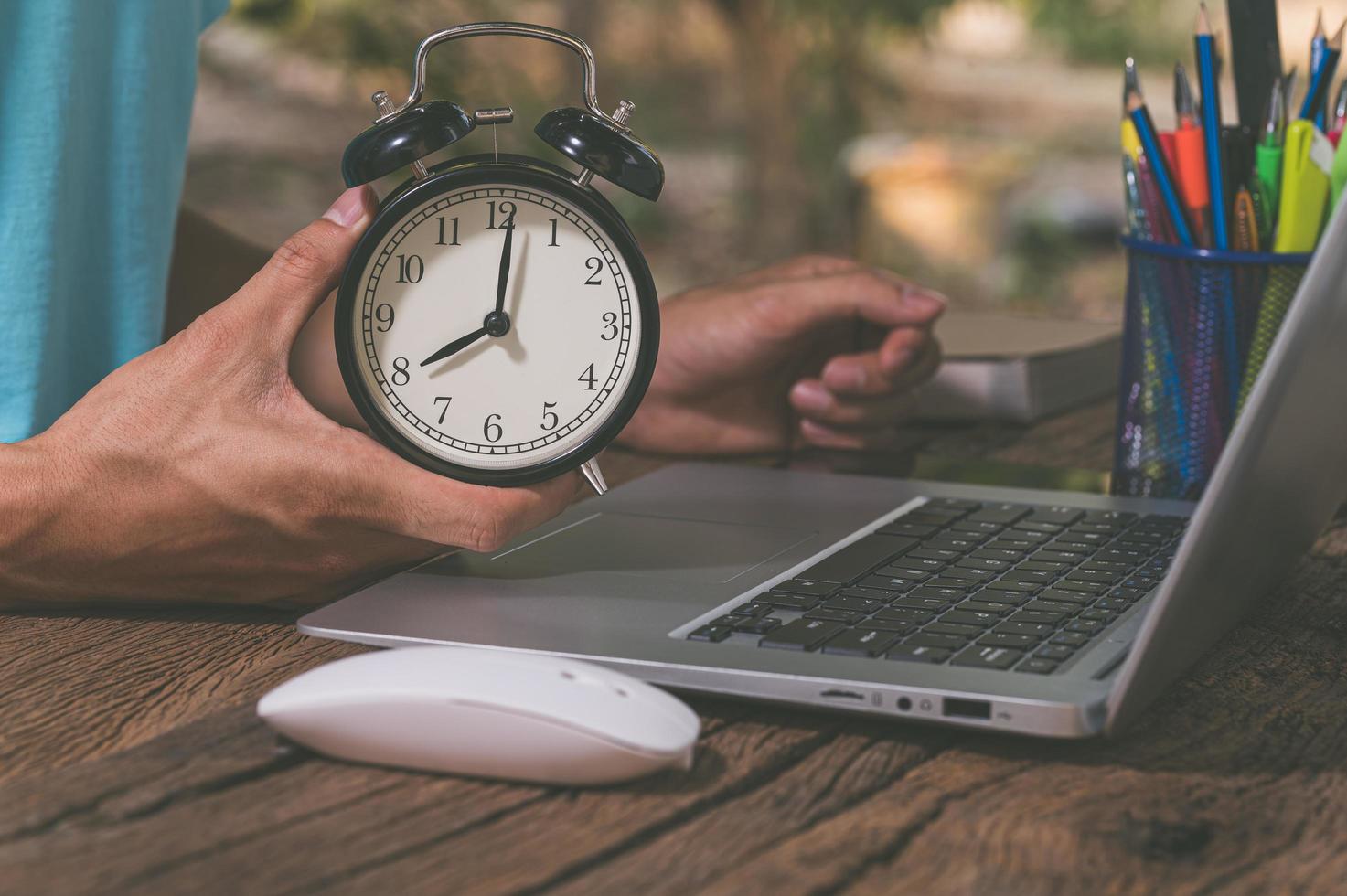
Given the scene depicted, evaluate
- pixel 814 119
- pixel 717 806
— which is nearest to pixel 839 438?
pixel 717 806

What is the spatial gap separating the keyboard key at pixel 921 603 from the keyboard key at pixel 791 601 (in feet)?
0.13

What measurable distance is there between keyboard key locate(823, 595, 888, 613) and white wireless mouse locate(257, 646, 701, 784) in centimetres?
15

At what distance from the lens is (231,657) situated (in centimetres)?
74

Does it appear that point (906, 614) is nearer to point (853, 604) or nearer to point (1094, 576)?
point (853, 604)

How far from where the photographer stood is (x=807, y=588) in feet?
2.52

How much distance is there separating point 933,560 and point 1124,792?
10.3 inches

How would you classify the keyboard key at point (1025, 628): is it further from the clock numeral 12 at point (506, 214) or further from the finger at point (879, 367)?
the finger at point (879, 367)


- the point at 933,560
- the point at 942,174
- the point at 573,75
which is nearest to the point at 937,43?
the point at 942,174

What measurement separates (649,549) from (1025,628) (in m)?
0.26

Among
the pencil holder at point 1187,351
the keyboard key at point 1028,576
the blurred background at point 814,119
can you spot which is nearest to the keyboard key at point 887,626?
the keyboard key at point 1028,576

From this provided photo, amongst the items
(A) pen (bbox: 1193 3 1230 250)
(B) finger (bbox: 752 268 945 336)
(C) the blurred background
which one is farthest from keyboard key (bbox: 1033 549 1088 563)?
(C) the blurred background

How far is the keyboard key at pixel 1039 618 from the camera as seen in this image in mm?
708

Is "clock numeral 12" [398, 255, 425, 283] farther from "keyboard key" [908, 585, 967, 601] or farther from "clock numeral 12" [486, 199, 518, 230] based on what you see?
"keyboard key" [908, 585, 967, 601]

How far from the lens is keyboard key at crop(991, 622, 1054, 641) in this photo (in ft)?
2.26
